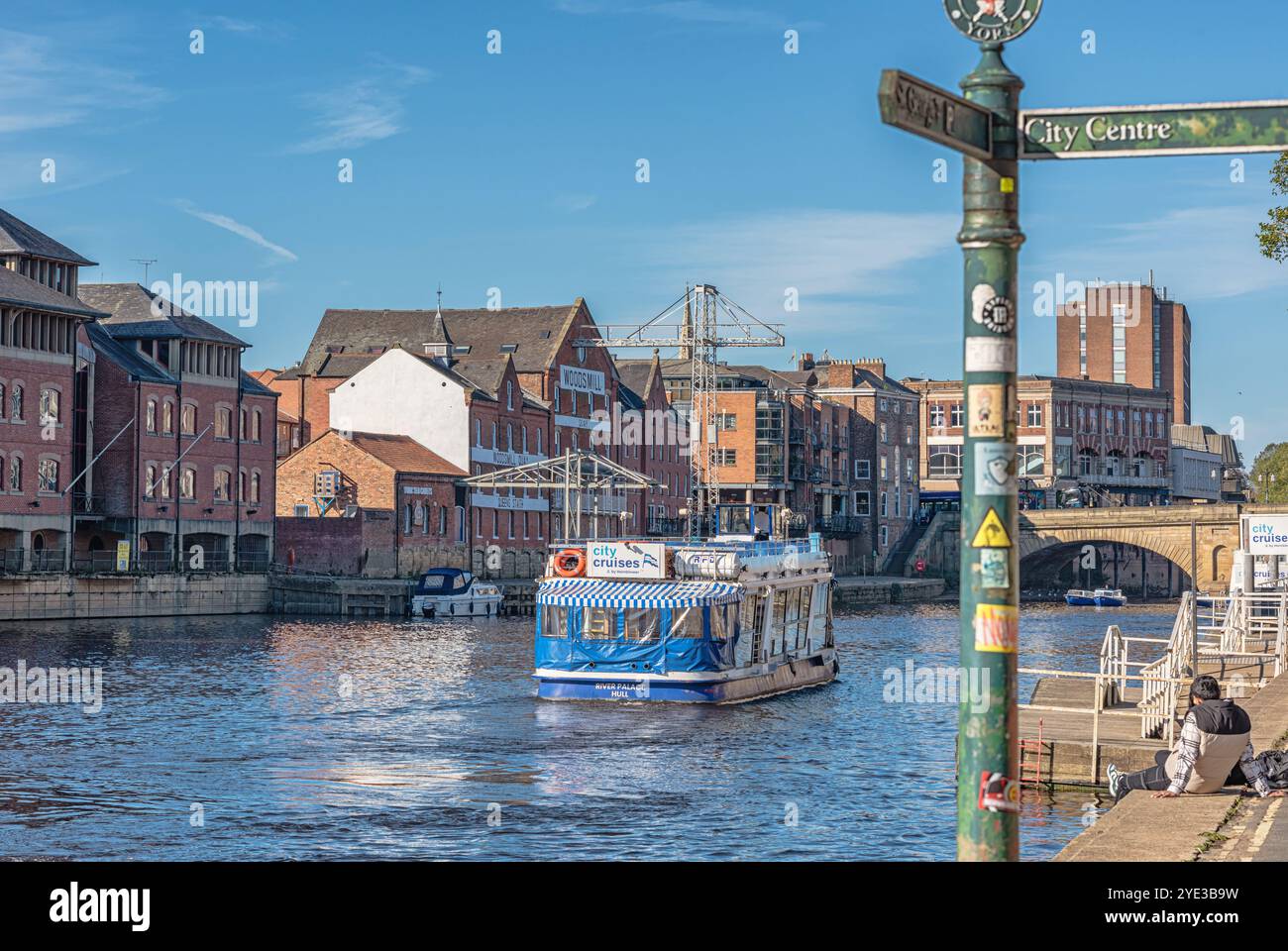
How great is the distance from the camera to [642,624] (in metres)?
41.8

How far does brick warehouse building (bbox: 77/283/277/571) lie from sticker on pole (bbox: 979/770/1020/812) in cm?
7577

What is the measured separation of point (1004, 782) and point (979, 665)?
0.68 meters

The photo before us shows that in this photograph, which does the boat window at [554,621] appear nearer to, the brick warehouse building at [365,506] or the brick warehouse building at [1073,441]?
the brick warehouse building at [365,506]

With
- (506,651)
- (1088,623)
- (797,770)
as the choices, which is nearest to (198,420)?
→ (506,651)

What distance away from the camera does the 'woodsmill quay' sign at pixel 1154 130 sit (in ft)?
30.9

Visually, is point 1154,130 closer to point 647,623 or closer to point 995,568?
point 995,568

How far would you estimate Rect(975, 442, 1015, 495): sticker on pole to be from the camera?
30.2 feet

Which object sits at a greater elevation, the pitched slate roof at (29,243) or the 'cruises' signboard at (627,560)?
the pitched slate roof at (29,243)

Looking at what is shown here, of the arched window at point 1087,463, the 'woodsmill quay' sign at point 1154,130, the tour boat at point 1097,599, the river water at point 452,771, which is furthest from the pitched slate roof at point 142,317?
the arched window at point 1087,463

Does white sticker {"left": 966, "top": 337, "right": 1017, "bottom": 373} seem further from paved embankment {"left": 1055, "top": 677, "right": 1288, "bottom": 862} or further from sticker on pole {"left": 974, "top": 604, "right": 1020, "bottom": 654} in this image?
paved embankment {"left": 1055, "top": 677, "right": 1288, "bottom": 862}

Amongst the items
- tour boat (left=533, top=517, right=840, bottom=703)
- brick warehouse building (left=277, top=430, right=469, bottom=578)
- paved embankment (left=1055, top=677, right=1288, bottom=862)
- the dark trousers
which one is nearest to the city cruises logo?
paved embankment (left=1055, top=677, right=1288, bottom=862)

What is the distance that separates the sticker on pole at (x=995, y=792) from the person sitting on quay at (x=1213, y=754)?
11.2 m
